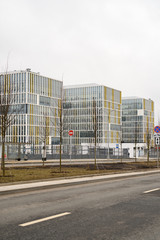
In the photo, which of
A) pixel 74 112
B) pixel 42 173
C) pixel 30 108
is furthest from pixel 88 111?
pixel 42 173

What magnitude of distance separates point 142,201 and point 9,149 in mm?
37217

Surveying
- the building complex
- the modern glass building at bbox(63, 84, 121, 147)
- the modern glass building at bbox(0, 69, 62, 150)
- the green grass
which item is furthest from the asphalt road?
the modern glass building at bbox(63, 84, 121, 147)

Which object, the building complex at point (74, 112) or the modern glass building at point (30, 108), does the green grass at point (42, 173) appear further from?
the modern glass building at point (30, 108)

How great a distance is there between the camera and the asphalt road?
6.47 metres

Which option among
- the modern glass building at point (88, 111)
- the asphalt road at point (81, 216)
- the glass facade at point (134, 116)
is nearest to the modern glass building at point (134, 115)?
the glass facade at point (134, 116)

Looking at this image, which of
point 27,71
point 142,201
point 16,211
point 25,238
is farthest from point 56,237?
point 27,71

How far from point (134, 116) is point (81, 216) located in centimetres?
14185

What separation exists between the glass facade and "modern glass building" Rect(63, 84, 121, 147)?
19.1 meters

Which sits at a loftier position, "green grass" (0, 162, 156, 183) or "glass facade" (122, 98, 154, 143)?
"glass facade" (122, 98, 154, 143)

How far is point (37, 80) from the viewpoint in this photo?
107188 millimetres

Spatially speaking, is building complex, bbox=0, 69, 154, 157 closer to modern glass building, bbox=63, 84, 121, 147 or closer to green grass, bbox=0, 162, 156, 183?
modern glass building, bbox=63, 84, 121, 147

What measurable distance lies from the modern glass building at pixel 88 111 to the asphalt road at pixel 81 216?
11185 centimetres

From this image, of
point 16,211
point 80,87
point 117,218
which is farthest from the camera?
point 80,87

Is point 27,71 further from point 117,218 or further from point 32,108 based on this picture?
point 117,218
